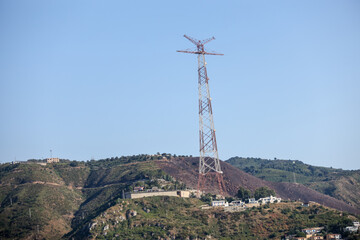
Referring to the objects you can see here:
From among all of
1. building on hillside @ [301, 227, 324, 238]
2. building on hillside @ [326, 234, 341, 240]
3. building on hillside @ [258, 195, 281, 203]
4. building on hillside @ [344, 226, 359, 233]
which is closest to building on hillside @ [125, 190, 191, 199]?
building on hillside @ [258, 195, 281, 203]

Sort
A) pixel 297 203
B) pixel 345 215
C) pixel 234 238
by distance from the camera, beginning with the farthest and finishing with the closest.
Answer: pixel 297 203
pixel 345 215
pixel 234 238

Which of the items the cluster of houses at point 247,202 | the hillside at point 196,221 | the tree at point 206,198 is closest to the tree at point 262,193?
the cluster of houses at point 247,202

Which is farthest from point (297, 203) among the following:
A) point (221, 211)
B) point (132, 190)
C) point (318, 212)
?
point (132, 190)

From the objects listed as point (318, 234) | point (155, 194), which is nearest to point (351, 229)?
point (318, 234)

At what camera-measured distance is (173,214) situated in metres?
168

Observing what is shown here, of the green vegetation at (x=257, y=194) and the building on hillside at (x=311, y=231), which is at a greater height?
the green vegetation at (x=257, y=194)

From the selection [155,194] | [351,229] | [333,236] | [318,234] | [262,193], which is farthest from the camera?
[262,193]

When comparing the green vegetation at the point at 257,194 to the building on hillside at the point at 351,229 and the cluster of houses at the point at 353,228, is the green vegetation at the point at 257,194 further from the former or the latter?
the building on hillside at the point at 351,229

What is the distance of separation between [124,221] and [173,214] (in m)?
14.6

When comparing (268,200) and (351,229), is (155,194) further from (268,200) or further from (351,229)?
(351,229)

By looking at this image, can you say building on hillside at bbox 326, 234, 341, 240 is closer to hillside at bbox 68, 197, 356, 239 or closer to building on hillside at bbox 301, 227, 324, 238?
hillside at bbox 68, 197, 356, 239

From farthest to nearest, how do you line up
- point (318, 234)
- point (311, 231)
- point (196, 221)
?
1. point (196, 221)
2. point (311, 231)
3. point (318, 234)

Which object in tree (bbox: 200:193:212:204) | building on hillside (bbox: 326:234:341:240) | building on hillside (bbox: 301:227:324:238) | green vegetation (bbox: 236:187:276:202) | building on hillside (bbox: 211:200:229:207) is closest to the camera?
building on hillside (bbox: 326:234:341:240)

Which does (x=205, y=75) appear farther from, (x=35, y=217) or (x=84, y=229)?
(x=35, y=217)
